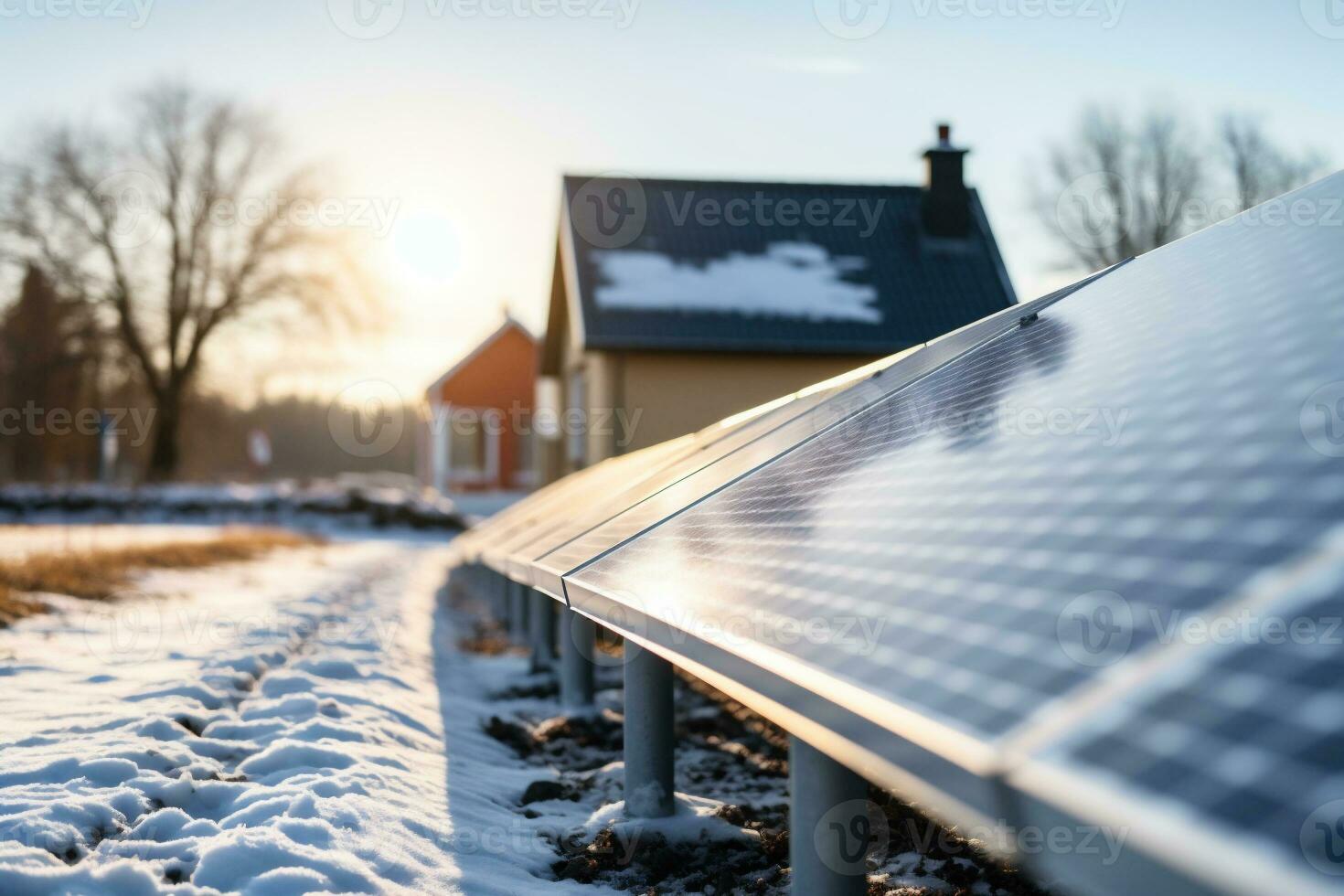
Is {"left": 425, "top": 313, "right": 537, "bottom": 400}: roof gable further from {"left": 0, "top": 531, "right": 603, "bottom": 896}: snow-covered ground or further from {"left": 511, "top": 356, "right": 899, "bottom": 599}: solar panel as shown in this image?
{"left": 511, "top": 356, "right": 899, "bottom": 599}: solar panel

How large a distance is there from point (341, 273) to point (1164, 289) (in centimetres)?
3206

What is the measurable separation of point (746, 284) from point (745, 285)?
25 millimetres

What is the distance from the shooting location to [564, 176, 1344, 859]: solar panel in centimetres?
137

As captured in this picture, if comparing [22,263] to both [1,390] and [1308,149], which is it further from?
[1308,149]

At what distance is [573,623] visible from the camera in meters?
5.79

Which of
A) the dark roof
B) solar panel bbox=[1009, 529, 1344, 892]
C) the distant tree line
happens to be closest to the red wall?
the distant tree line

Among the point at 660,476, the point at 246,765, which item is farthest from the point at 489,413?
the point at 246,765

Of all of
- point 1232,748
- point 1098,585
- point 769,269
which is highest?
point 769,269

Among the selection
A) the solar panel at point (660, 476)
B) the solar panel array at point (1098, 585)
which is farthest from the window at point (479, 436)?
the solar panel array at point (1098, 585)

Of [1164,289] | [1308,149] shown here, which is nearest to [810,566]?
[1164,289]

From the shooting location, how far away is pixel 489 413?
30594 millimetres

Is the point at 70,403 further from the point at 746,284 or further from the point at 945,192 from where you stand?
the point at 945,192

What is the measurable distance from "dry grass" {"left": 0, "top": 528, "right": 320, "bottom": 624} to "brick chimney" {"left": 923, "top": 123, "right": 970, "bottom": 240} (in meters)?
10.6

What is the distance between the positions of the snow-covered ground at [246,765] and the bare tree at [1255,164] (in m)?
27.1
